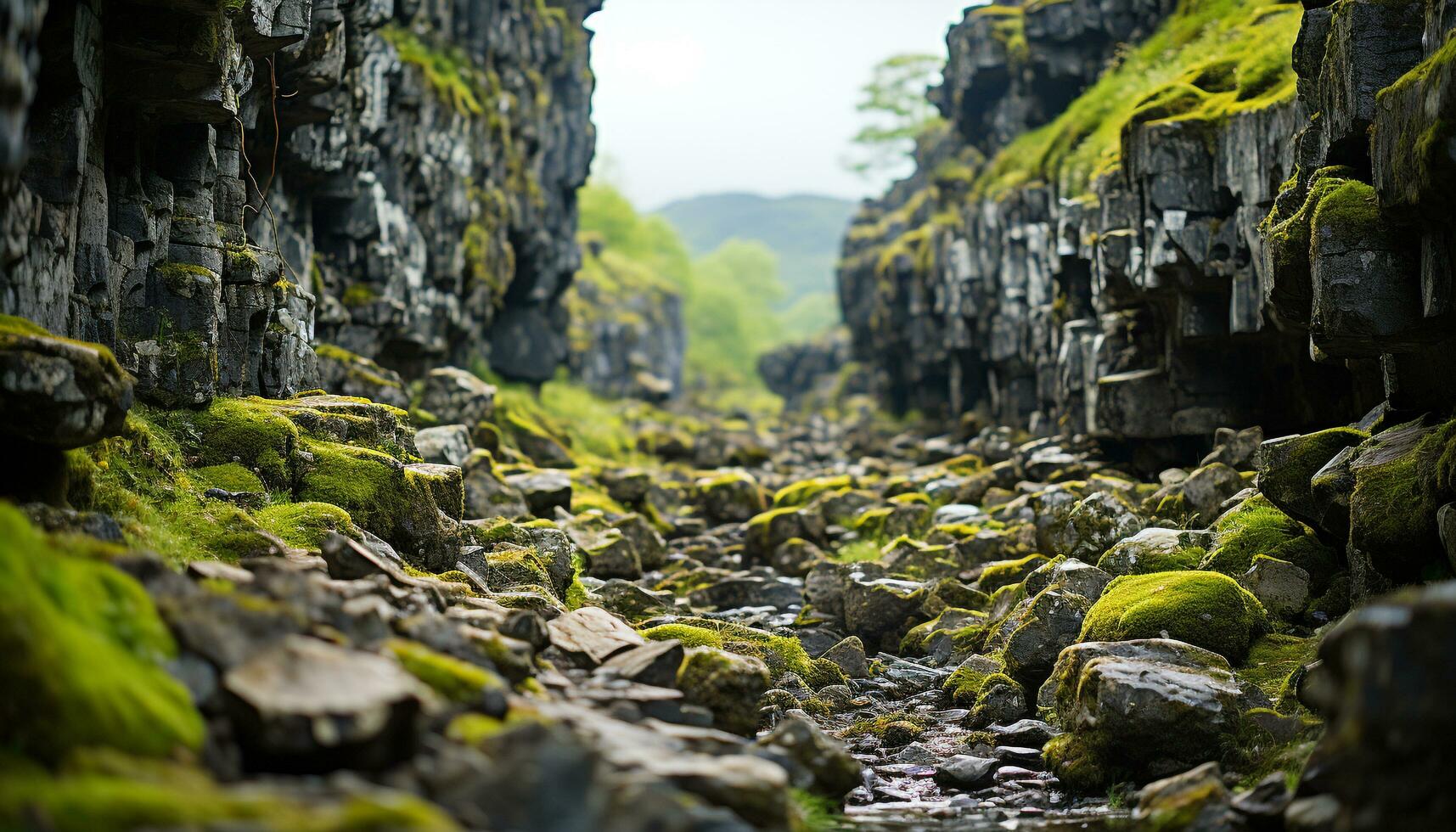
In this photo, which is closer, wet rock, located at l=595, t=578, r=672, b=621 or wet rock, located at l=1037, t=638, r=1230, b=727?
wet rock, located at l=1037, t=638, r=1230, b=727

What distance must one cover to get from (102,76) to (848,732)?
11.5 meters

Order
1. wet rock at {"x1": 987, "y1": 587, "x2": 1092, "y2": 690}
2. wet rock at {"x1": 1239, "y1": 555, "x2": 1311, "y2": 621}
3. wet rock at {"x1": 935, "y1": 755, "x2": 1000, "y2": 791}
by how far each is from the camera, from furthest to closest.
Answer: wet rock at {"x1": 1239, "y1": 555, "x2": 1311, "y2": 621}, wet rock at {"x1": 987, "y1": 587, "x2": 1092, "y2": 690}, wet rock at {"x1": 935, "y1": 755, "x2": 1000, "y2": 791}

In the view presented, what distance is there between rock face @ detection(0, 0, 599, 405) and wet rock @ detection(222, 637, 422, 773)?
3780 millimetres

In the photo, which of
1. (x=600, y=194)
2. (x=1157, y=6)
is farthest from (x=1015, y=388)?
(x=600, y=194)

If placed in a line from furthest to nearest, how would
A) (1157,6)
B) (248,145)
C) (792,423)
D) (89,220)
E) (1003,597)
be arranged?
1. (792,423)
2. (1157,6)
3. (248,145)
4. (1003,597)
5. (89,220)

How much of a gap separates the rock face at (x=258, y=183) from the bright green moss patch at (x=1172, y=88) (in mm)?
19538

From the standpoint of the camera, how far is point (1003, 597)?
733 inches

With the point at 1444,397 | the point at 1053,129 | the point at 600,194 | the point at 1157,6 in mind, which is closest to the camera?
the point at 1444,397

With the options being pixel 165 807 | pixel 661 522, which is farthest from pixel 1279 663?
pixel 661 522

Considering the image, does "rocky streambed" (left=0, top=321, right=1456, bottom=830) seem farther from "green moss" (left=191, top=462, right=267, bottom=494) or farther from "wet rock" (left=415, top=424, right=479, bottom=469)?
"wet rock" (left=415, top=424, right=479, bottom=469)

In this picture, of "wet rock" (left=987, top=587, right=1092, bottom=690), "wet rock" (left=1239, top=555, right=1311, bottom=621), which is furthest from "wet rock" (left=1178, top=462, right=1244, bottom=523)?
"wet rock" (left=987, top=587, right=1092, bottom=690)

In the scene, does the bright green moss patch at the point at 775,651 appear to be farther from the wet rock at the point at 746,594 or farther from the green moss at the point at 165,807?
the green moss at the point at 165,807

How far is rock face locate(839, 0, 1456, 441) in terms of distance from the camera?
1354 centimetres

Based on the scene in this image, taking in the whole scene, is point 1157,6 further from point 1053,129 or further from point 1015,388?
point 1015,388
